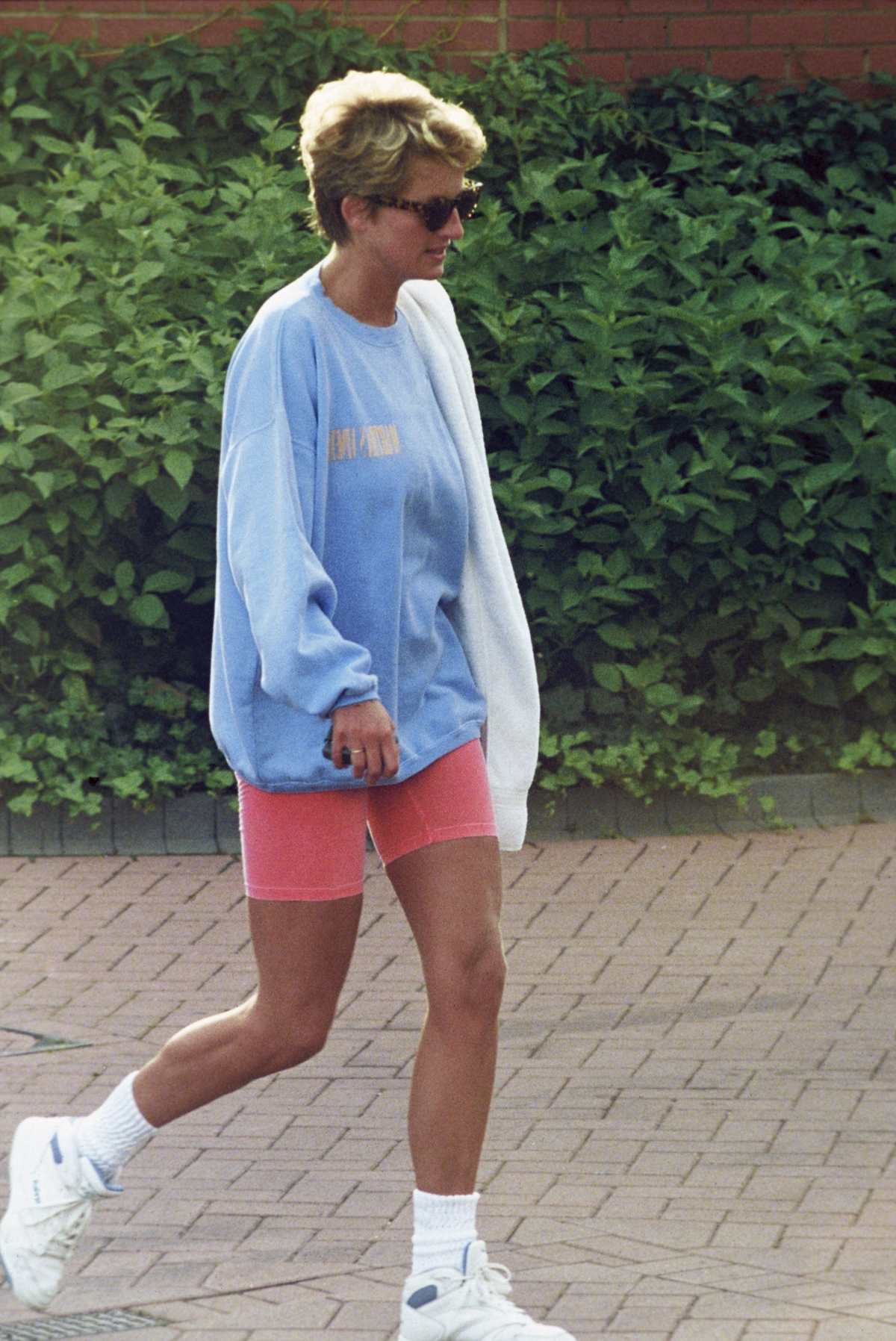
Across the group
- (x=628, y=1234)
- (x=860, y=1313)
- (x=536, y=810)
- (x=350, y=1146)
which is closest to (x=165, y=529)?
(x=536, y=810)

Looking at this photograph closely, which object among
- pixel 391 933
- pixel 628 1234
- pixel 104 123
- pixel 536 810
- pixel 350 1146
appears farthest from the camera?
pixel 104 123

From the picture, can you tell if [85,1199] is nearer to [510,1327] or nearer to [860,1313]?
[510,1327]

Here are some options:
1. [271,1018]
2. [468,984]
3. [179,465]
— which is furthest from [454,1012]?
[179,465]

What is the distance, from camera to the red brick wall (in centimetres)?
935

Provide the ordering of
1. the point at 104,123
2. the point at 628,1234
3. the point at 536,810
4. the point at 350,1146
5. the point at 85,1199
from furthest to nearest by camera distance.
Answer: the point at 104,123 < the point at 536,810 < the point at 350,1146 < the point at 628,1234 < the point at 85,1199

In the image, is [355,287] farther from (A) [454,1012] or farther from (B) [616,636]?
(B) [616,636]

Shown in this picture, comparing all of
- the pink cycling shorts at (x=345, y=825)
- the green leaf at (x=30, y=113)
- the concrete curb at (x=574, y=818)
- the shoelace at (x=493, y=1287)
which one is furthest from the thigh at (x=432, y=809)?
the green leaf at (x=30, y=113)

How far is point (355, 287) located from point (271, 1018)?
3.67 feet

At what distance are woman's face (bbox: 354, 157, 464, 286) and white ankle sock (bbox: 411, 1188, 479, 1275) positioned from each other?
1.40 metres

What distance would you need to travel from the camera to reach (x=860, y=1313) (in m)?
3.83

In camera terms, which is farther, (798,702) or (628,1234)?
(798,702)

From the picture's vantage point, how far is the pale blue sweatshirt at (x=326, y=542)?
3.54 metres

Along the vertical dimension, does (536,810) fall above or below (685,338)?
below

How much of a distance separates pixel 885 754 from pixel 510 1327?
4363 mm
